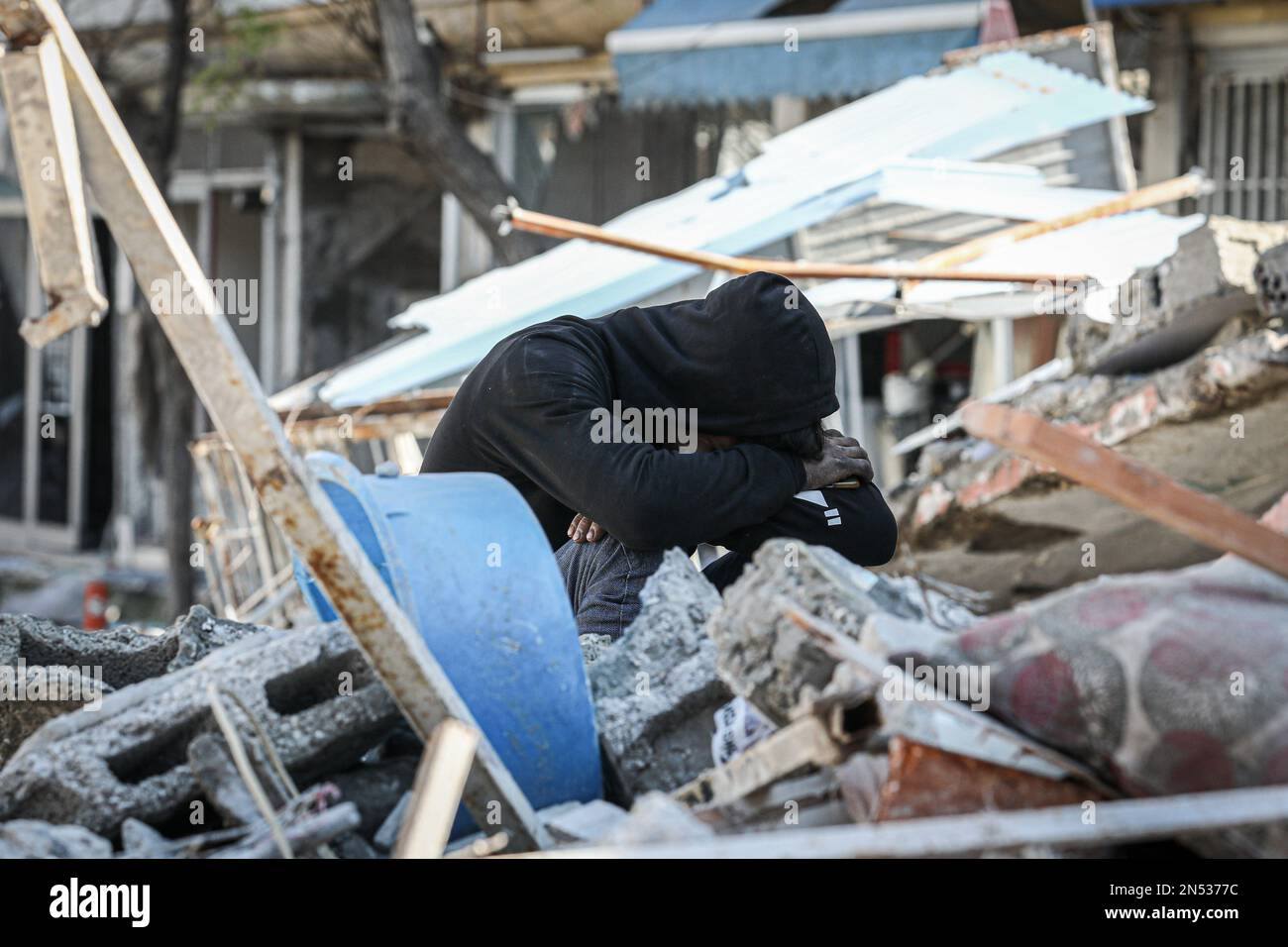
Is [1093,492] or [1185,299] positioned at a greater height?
[1185,299]

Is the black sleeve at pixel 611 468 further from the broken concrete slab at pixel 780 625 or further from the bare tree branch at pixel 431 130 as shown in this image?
the bare tree branch at pixel 431 130

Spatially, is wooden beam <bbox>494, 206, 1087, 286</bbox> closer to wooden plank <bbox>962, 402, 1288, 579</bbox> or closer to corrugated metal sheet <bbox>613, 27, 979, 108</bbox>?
corrugated metal sheet <bbox>613, 27, 979, 108</bbox>

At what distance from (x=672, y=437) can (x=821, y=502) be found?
0.35 m

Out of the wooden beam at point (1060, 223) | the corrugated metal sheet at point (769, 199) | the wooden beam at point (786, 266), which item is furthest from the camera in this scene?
the corrugated metal sheet at point (769, 199)

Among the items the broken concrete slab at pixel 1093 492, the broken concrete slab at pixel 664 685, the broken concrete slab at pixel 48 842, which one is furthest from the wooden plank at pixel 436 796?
the broken concrete slab at pixel 1093 492

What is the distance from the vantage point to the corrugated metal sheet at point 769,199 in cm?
601

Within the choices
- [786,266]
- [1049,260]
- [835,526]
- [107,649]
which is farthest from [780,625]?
[1049,260]

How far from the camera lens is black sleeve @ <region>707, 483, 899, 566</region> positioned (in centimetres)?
302

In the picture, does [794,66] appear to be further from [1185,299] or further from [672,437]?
[672,437]

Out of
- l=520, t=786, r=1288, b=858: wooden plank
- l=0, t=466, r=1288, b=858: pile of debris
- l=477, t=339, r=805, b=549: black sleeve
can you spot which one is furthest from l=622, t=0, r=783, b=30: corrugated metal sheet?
l=520, t=786, r=1288, b=858: wooden plank

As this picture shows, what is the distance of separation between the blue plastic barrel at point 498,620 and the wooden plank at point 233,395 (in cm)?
20

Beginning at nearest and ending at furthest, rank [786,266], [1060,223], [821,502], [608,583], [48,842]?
[48,842] → [608,583] → [821,502] → [786,266] → [1060,223]

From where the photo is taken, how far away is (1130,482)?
194cm
